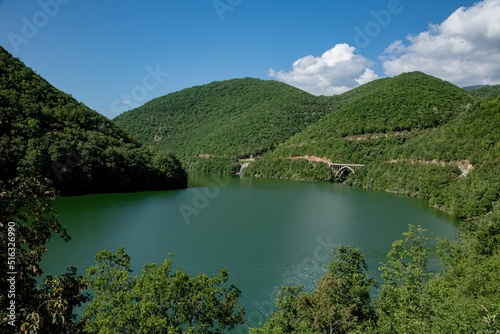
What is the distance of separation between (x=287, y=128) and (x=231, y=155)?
1990 centimetres

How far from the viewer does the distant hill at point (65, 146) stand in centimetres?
4250

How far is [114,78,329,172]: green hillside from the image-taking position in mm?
112875

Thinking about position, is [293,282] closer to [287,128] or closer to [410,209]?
[410,209]

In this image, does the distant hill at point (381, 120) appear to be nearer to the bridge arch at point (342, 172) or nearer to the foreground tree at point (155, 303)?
the bridge arch at point (342, 172)

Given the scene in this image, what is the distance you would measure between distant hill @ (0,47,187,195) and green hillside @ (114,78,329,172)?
45.3m

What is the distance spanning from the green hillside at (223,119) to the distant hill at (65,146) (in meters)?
45.3

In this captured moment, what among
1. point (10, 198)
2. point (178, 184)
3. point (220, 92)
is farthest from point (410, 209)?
point (220, 92)

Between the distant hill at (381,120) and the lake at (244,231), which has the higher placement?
the distant hill at (381,120)

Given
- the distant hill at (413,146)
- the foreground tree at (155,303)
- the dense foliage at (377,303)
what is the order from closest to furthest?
the foreground tree at (155,303)
the dense foliage at (377,303)
the distant hill at (413,146)

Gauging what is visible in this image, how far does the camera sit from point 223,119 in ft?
461

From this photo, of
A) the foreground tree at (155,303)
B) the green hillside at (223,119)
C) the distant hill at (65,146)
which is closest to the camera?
the foreground tree at (155,303)

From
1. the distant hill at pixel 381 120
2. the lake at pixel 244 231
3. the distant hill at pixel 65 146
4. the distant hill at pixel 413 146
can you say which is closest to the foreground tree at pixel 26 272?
the lake at pixel 244 231

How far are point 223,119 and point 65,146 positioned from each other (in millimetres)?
95903

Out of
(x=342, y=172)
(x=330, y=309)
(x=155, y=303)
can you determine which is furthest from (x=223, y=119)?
(x=155, y=303)
